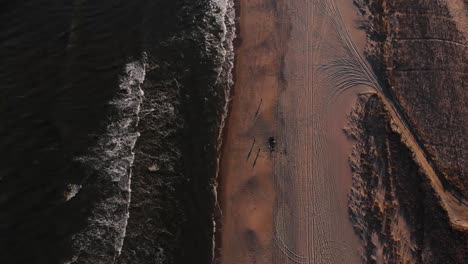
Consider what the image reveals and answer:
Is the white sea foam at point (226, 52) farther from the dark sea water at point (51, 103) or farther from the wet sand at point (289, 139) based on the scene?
the dark sea water at point (51, 103)

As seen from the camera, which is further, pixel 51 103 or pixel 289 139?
pixel 289 139

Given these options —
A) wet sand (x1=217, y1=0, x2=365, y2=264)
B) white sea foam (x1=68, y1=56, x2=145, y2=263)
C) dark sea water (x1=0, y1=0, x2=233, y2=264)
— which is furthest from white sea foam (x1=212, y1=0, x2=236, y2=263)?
white sea foam (x1=68, y1=56, x2=145, y2=263)

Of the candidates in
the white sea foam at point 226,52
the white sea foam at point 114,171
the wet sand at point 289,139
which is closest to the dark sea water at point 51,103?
the white sea foam at point 114,171

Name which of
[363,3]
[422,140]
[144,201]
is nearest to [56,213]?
[144,201]

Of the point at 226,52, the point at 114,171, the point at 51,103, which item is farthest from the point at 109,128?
the point at 226,52

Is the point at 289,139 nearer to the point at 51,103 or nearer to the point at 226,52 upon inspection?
the point at 226,52
